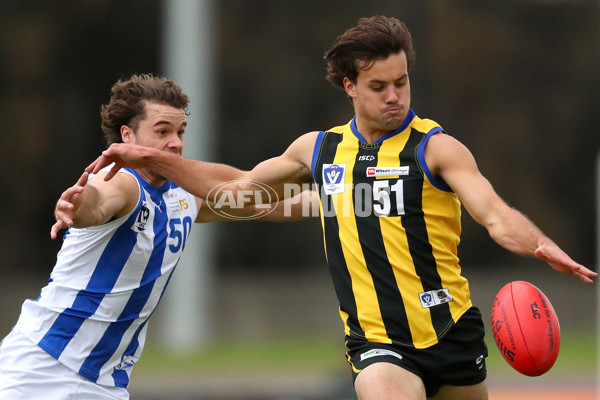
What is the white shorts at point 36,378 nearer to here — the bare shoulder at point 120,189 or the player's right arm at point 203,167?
the bare shoulder at point 120,189

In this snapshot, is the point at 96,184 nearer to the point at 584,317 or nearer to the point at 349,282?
the point at 349,282

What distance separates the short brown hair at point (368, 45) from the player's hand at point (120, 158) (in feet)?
3.67

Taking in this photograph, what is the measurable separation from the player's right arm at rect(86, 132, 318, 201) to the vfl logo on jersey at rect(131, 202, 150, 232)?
24 centimetres

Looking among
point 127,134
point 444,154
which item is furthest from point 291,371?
point 444,154

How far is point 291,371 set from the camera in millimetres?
12172

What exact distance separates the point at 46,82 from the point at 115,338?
1384 centimetres

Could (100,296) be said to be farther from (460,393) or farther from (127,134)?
(460,393)

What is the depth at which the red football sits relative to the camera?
4711mm

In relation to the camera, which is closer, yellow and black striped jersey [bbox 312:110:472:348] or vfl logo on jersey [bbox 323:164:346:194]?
yellow and black striped jersey [bbox 312:110:472:348]

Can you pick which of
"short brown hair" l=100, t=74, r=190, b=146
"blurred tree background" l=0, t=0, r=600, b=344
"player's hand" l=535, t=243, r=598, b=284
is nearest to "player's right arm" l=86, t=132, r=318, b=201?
"short brown hair" l=100, t=74, r=190, b=146

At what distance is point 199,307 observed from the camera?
47.2ft

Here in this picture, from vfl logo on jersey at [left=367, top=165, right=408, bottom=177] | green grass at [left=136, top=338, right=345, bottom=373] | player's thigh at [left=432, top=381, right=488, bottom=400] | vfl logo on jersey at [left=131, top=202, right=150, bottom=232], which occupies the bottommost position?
green grass at [left=136, top=338, right=345, bottom=373]

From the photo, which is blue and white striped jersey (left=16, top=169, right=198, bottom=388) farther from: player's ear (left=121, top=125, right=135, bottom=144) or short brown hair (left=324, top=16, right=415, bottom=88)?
short brown hair (left=324, top=16, right=415, bottom=88)

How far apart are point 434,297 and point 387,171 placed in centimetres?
67
